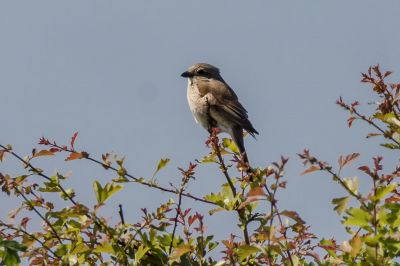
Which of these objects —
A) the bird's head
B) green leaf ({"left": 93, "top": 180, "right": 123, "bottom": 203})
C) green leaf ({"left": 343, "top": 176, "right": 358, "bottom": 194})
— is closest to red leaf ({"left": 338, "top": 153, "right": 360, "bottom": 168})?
green leaf ({"left": 343, "top": 176, "right": 358, "bottom": 194})

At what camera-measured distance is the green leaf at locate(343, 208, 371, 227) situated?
9.94 ft

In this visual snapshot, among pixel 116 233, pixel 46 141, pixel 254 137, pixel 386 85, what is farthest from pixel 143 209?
pixel 254 137

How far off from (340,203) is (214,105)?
605 centimetres

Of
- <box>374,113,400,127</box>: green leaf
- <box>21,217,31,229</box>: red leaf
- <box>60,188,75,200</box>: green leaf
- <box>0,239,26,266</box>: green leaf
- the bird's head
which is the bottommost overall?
<box>0,239,26,266</box>: green leaf

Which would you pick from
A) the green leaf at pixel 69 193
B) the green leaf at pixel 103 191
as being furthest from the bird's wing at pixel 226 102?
the green leaf at pixel 103 191

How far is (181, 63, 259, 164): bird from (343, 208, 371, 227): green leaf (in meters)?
4.62

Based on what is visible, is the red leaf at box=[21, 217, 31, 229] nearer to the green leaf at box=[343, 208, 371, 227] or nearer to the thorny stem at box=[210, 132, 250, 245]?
the thorny stem at box=[210, 132, 250, 245]

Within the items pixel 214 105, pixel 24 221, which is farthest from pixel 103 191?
pixel 214 105

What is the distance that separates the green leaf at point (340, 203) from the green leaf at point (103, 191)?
4.39ft

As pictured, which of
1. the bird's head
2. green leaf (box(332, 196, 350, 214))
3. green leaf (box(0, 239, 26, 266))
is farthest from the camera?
the bird's head

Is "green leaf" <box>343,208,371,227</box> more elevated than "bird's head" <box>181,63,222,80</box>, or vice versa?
"bird's head" <box>181,63,222,80</box>

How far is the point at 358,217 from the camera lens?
120 inches

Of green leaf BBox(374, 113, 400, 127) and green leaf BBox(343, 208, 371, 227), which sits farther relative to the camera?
green leaf BBox(374, 113, 400, 127)

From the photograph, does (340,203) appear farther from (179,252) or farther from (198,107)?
(198,107)
